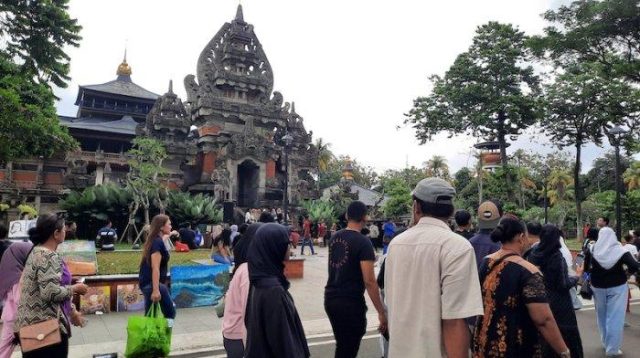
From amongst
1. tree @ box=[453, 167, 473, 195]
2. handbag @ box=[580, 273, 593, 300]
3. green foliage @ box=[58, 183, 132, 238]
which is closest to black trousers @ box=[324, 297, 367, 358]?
handbag @ box=[580, 273, 593, 300]

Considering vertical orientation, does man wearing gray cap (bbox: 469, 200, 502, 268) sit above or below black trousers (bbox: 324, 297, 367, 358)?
above

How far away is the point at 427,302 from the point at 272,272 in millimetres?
1178

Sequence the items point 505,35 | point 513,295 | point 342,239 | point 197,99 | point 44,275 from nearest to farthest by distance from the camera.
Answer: point 513,295, point 44,275, point 342,239, point 505,35, point 197,99

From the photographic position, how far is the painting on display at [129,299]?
8.94m

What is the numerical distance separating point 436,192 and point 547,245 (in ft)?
8.54

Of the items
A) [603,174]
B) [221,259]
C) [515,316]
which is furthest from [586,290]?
[603,174]

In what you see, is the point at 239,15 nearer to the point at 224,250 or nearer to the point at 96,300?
the point at 224,250

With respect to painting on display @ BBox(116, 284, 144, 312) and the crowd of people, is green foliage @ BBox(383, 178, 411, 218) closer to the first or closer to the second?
painting on display @ BBox(116, 284, 144, 312)

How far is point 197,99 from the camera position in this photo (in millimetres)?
34000

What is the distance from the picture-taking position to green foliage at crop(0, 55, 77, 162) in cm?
1467

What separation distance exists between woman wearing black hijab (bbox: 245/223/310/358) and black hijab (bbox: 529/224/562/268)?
2836mm

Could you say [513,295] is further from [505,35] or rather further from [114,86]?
[114,86]

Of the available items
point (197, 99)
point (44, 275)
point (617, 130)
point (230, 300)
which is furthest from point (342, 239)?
point (197, 99)

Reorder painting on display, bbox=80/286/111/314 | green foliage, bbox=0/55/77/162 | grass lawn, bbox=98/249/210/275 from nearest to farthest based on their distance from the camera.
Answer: painting on display, bbox=80/286/111/314, grass lawn, bbox=98/249/210/275, green foliage, bbox=0/55/77/162
